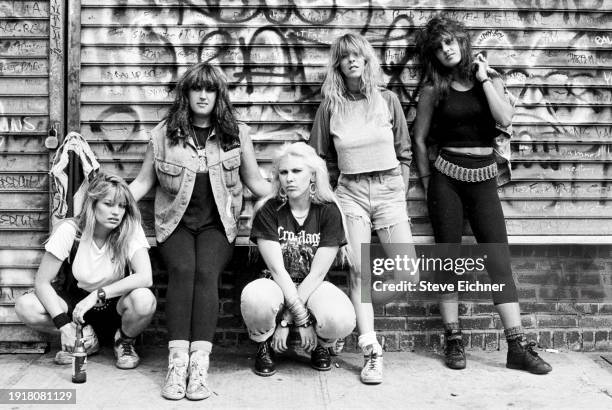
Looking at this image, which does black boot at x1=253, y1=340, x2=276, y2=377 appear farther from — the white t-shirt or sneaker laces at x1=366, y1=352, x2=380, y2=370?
the white t-shirt

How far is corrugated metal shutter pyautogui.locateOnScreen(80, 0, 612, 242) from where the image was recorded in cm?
484

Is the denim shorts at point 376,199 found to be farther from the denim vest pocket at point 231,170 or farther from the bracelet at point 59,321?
the bracelet at point 59,321

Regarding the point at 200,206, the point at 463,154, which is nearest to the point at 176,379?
the point at 200,206

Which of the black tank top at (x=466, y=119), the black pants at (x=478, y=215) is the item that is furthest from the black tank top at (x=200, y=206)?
the black tank top at (x=466, y=119)

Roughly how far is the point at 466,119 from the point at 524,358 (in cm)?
165

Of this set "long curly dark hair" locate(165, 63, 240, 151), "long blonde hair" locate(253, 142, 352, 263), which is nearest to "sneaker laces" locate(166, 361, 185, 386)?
"long blonde hair" locate(253, 142, 352, 263)

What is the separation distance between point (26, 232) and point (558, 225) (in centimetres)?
388

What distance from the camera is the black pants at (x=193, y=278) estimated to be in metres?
4.11

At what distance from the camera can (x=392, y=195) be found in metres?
4.58

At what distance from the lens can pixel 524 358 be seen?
443 cm

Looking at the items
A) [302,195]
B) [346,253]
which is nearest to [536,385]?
[346,253]

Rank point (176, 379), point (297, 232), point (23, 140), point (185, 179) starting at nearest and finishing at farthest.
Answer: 1. point (176, 379)
2. point (297, 232)
3. point (185, 179)
4. point (23, 140)

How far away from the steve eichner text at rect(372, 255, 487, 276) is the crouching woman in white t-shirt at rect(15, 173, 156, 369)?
156 centimetres

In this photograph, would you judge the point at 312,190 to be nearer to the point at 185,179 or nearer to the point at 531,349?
the point at 185,179
